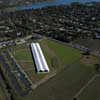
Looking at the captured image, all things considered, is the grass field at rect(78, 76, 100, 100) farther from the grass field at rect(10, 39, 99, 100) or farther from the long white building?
the long white building

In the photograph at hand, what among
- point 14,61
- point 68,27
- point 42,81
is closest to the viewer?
point 42,81

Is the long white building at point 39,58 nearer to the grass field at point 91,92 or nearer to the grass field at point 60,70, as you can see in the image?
the grass field at point 60,70

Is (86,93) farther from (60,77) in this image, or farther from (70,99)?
(60,77)

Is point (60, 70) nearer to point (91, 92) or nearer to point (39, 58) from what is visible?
point (39, 58)

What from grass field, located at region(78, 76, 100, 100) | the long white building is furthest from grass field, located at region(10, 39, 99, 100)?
grass field, located at region(78, 76, 100, 100)

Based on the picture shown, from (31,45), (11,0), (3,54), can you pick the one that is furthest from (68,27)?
(11,0)

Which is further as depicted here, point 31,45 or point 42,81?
point 31,45

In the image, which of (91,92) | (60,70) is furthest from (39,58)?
(91,92)
